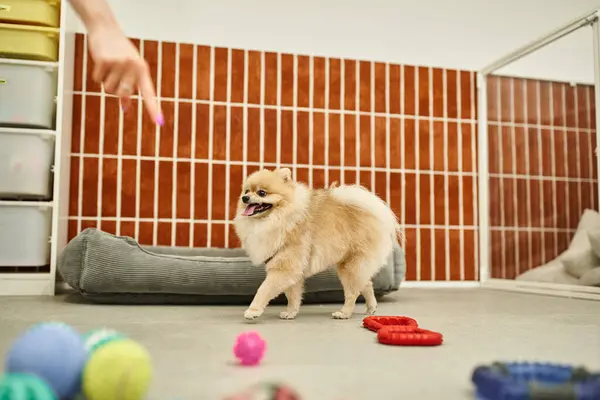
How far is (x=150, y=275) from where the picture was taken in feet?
8.71

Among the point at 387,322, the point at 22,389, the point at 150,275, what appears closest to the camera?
the point at 22,389

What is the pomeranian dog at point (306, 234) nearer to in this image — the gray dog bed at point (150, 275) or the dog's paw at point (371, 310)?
the dog's paw at point (371, 310)

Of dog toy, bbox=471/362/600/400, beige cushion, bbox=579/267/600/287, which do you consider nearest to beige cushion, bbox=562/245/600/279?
beige cushion, bbox=579/267/600/287

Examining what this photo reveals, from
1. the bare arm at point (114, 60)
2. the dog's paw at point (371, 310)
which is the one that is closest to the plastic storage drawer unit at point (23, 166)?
the dog's paw at point (371, 310)

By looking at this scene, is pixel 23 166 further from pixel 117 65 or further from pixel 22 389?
pixel 22 389

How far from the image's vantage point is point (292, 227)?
2252 mm

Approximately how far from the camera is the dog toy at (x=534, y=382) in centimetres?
87

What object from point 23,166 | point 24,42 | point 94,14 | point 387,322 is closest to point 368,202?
point 387,322

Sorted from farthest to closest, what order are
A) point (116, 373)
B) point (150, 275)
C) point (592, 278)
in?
point (592, 278)
point (150, 275)
point (116, 373)

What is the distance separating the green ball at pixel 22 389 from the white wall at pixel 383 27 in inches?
133

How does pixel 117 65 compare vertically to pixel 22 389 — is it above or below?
above

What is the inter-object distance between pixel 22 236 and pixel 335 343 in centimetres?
227

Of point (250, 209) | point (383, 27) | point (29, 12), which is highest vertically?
point (383, 27)

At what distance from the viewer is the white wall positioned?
388 centimetres
